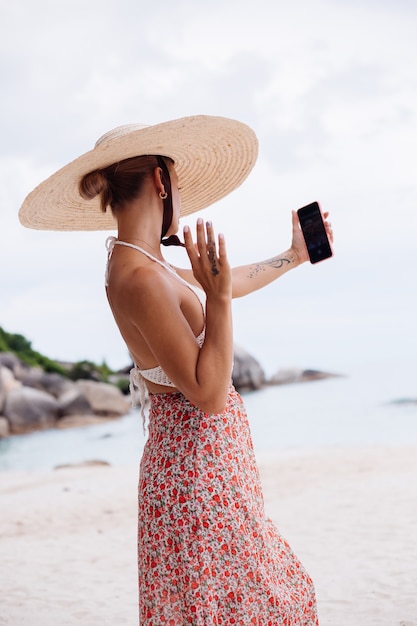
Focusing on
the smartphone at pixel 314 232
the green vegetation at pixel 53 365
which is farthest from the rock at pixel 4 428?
the smartphone at pixel 314 232

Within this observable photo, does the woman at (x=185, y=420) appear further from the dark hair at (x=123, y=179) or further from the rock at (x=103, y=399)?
the rock at (x=103, y=399)

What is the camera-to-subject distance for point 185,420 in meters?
1.99

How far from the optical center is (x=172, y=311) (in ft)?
6.04

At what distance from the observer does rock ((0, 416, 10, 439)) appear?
71.6ft

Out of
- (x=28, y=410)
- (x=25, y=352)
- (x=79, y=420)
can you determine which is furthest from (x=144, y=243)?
(x=25, y=352)

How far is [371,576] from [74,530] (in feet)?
12.0

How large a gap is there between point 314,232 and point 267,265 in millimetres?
242

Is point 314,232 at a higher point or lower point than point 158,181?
lower

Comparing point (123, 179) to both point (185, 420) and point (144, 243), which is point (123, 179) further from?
point (185, 420)

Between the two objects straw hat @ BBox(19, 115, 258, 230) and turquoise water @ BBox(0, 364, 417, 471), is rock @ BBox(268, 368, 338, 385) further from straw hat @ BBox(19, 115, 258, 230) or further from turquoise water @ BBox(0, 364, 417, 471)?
straw hat @ BBox(19, 115, 258, 230)

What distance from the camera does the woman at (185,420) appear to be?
1819mm

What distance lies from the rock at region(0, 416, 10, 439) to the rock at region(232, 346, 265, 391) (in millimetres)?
11107

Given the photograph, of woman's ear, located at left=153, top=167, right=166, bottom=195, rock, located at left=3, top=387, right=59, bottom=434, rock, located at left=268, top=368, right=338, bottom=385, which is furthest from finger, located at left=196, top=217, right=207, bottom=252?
rock, located at left=268, top=368, right=338, bottom=385

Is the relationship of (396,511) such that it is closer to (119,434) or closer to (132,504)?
(132,504)
